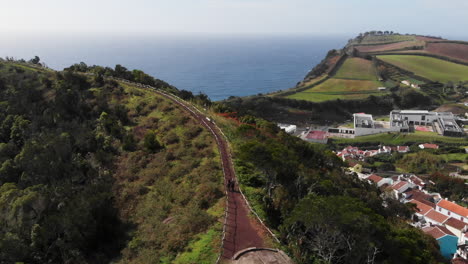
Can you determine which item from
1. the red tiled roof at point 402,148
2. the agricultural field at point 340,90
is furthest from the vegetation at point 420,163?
the agricultural field at point 340,90

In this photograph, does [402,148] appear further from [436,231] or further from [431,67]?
[431,67]

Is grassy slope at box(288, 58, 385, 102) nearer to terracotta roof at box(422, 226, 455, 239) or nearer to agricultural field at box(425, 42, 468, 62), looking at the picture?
agricultural field at box(425, 42, 468, 62)

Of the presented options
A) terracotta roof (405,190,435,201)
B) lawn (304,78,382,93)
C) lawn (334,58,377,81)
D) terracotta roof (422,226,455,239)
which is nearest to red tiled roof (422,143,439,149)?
terracotta roof (405,190,435,201)

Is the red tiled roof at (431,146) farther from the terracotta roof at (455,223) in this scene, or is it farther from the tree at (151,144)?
the tree at (151,144)

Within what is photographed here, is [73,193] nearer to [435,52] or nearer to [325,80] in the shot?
[325,80]

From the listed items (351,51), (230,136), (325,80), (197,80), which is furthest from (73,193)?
(351,51)

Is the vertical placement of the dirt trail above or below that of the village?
above
